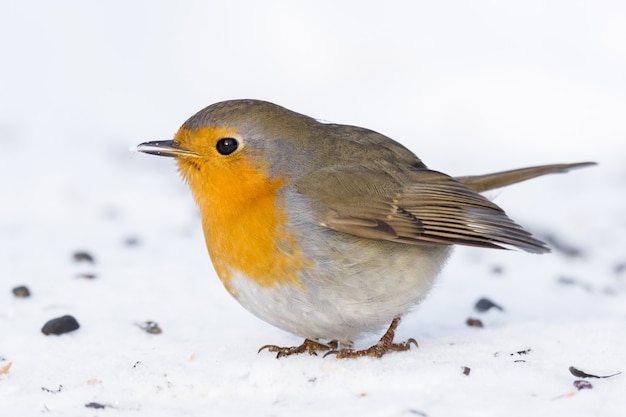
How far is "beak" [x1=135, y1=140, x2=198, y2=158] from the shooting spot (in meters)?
4.86

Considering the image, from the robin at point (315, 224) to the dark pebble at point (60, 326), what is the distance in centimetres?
94

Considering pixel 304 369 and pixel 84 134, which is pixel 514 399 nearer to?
pixel 304 369

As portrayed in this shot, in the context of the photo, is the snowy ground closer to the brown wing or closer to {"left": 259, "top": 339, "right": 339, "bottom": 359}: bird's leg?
{"left": 259, "top": 339, "right": 339, "bottom": 359}: bird's leg

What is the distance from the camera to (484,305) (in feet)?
19.4

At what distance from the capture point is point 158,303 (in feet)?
19.1

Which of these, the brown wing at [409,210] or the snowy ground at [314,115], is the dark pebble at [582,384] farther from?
the brown wing at [409,210]

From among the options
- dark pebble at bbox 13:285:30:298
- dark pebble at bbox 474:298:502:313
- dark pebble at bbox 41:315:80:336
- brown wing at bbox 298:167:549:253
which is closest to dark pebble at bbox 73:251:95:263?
dark pebble at bbox 13:285:30:298

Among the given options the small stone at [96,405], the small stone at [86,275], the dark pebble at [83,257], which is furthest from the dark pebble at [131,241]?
the small stone at [96,405]

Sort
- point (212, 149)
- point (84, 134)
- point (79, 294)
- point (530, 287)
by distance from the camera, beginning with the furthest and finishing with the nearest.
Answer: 1. point (84, 134)
2. point (530, 287)
3. point (79, 294)
4. point (212, 149)

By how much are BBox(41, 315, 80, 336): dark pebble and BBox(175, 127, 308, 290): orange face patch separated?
949 millimetres

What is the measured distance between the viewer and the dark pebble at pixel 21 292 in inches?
229

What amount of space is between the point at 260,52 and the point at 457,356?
6.44 m

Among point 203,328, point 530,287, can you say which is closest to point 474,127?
point 530,287

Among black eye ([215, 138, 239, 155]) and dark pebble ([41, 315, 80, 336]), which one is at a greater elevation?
black eye ([215, 138, 239, 155])
